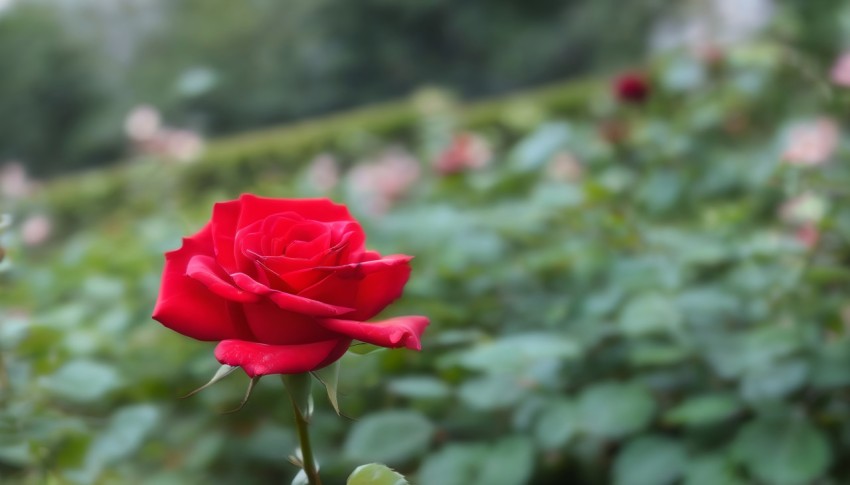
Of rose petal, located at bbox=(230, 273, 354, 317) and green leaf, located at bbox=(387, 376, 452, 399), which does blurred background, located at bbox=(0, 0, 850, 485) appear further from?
rose petal, located at bbox=(230, 273, 354, 317)

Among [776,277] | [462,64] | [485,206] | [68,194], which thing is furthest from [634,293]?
[462,64]

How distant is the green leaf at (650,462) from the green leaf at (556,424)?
2.9 inches

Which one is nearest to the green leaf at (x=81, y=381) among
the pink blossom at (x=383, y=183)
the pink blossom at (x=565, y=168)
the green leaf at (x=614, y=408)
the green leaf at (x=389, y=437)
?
the green leaf at (x=389, y=437)

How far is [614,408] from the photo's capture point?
0.83 metres

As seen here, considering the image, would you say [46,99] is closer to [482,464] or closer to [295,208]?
[482,464]

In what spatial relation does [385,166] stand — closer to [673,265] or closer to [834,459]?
[673,265]

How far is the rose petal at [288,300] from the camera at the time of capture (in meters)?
0.36

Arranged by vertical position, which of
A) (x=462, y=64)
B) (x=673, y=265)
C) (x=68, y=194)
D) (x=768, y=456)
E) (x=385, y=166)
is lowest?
(x=768, y=456)

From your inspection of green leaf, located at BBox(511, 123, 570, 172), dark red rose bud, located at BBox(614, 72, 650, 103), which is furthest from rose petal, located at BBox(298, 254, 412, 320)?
dark red rose bud, located at BBox(614, 72, 650, 103)

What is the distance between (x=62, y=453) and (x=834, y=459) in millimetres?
810

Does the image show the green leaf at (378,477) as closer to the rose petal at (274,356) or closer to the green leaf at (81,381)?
the rose petal at (274,356)

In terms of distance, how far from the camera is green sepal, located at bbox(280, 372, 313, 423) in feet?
1.29

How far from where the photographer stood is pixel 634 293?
39.4 inches

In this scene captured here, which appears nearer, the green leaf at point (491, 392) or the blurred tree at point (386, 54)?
the green leaf at point (491, 392)
